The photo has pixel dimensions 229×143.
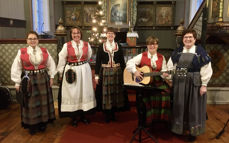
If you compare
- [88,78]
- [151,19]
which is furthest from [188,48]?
[151,19]

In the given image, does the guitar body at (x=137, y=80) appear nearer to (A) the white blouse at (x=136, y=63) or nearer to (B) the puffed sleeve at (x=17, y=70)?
(A) the white blouse at (x=136, y=63)

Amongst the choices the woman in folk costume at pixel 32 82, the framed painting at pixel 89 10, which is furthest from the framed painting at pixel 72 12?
the woman in folk costume at pixel 32 82

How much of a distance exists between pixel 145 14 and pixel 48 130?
848cm

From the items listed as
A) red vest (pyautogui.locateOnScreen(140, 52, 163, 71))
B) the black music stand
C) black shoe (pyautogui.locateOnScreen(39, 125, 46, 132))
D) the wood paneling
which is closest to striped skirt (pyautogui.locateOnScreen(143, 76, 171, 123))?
the black music stand

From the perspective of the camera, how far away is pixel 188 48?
109 inches

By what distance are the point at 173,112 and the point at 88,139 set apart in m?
1.31

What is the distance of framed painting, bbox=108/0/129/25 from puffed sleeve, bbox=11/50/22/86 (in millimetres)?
7754

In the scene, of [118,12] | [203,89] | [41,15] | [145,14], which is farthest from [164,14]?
[203,89]

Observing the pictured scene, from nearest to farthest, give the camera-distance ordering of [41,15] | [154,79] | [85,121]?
[154,79] → [85,121] → [41,15]

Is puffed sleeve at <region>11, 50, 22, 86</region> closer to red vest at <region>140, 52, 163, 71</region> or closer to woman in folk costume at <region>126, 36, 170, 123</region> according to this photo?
woman in folk costume at <region>126, 36, 170, 123</region>

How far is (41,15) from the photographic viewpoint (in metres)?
8.99

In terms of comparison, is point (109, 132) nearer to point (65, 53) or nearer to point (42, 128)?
point (42, 128)

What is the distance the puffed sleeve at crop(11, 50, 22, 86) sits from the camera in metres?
3.00

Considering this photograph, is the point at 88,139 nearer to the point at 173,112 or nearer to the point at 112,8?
the point at 173,112
